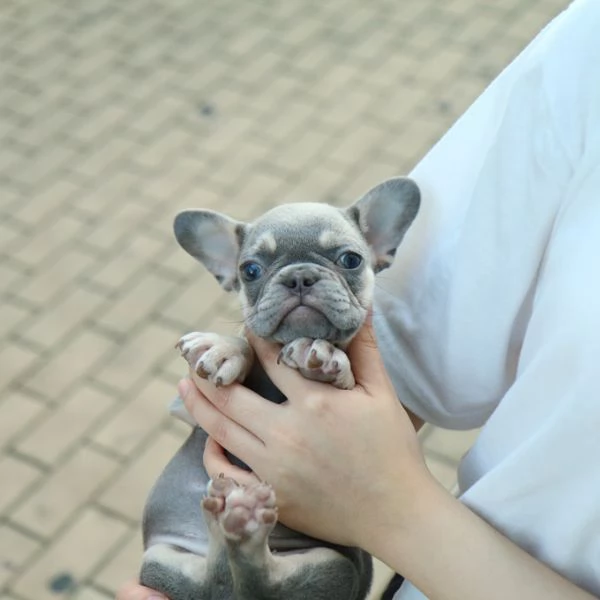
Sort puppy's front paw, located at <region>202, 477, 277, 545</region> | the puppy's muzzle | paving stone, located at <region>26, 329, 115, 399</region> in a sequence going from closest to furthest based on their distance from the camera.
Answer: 1. puppy's front paw, located at <region>202, 477, 277, 545</region>
2. the puppy's muzzle
3. paving stone, located at <region>26, 329, 115, 399</region>

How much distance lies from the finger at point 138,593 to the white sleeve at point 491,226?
15.7 inches

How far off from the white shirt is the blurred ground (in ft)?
3.52

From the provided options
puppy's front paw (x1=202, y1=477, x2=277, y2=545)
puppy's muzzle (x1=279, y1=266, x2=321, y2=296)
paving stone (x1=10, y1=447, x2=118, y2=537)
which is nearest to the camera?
puppy's front paw (x1=202, y1=477, x2=277, y2=545)

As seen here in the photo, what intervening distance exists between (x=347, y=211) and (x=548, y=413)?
523mm

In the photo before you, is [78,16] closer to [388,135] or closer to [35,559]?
[388,135]

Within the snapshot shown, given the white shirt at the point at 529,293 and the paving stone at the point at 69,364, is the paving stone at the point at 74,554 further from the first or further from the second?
the white shirt at the point at 529,293

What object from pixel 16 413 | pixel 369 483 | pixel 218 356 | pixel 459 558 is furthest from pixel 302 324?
pixel 16 413

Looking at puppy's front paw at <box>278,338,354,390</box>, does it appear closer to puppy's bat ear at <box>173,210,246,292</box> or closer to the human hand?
the human hand

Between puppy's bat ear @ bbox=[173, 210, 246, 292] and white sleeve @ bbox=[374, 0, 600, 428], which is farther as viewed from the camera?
puppy's bat ear @ bbox=[173, 210, 246, 292]

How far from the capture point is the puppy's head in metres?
1.07

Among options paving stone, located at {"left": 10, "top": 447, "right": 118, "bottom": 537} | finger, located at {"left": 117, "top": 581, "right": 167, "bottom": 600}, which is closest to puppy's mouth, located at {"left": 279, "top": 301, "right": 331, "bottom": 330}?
finger, located at {"left": 117, "top": 581, "right": 167, "bottom": 600}

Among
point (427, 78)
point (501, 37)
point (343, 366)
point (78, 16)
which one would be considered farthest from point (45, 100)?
point (343, 366)

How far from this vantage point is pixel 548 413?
32.9 inches

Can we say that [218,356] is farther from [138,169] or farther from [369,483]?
[138,169]
